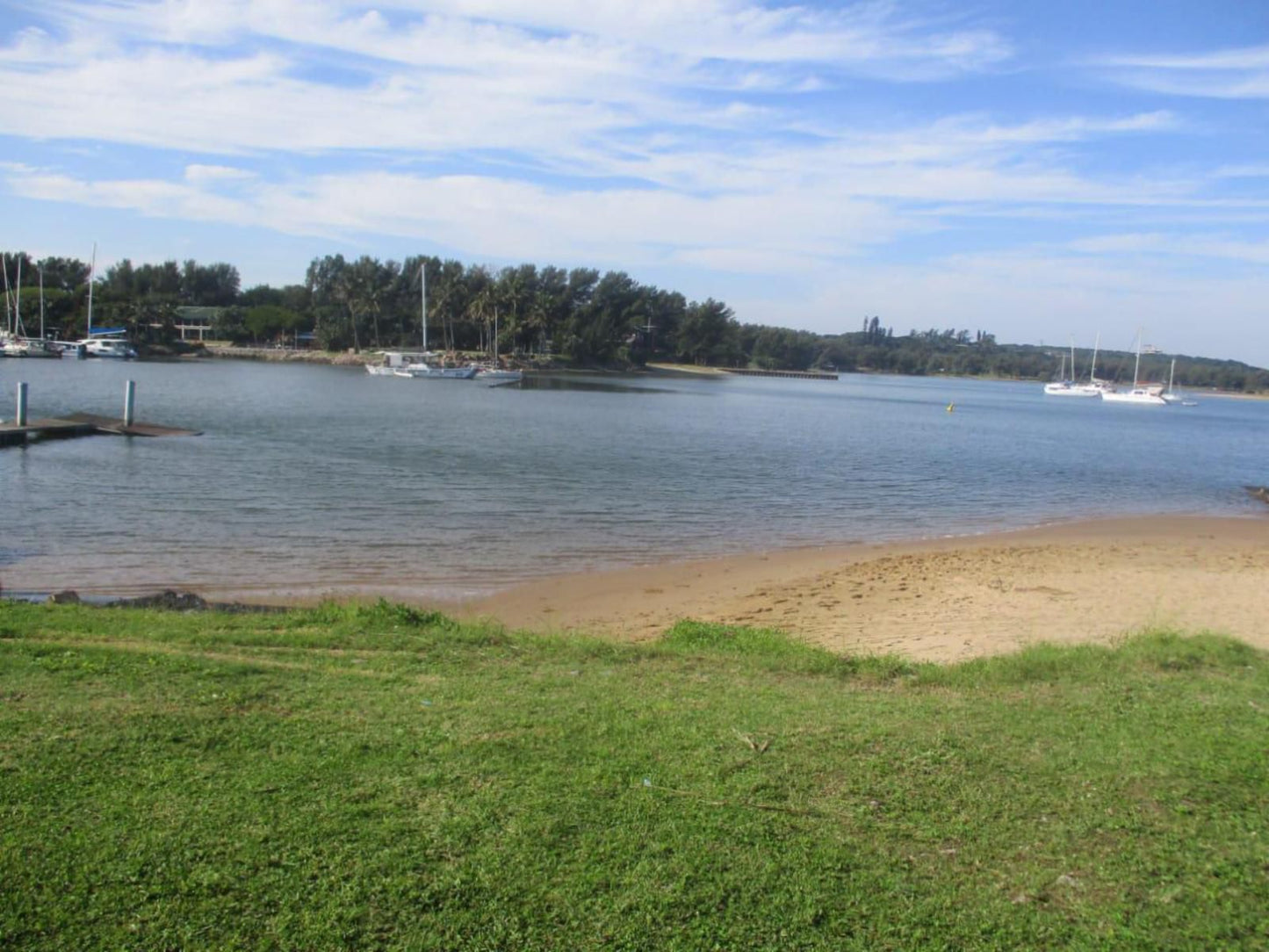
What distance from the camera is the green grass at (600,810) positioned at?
4258 mm

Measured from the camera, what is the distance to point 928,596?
1644 centimetres

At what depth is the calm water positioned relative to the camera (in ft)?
59.0

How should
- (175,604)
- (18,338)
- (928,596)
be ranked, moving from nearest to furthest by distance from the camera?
(175,604) → (928,596) → (18,338)

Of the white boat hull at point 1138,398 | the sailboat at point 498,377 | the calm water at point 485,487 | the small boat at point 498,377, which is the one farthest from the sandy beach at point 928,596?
the white boat hull at point 1138,398

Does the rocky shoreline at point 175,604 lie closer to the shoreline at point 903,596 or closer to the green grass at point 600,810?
the shoreline at point 903,596

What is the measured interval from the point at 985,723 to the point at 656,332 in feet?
547

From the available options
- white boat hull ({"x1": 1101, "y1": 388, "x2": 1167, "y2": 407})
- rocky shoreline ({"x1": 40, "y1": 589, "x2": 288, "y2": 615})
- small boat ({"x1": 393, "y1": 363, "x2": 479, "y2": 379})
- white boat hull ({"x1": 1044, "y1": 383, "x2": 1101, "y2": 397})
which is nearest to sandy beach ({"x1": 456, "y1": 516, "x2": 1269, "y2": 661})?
rocky shoreline ({"x1": 40, "y1": 589, "x2": 288, "y2": 615})

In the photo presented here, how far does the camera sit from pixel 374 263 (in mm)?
139875

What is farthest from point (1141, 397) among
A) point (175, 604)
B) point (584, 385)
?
point (175, 604)

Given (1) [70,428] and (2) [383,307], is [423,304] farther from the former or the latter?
(1) [70,428]

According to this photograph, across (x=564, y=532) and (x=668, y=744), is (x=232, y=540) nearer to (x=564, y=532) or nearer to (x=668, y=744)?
(x=564, y=532)

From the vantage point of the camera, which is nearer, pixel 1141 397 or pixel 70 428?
pixel 70 428

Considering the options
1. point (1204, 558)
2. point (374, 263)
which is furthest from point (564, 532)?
point (374, 263)

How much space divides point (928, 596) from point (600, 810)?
12.3 m
